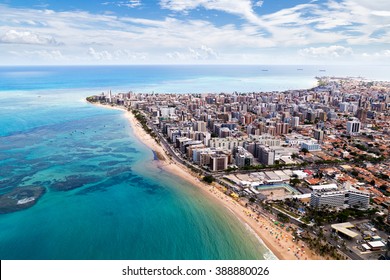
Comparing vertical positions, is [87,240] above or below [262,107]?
below

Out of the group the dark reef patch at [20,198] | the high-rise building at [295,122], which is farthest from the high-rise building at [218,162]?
the high-rise building at [295,122]

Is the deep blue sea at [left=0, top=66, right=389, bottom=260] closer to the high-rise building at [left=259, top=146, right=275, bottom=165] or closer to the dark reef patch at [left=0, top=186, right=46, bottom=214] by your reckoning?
the dark reef patch at [left=0, top=186, right=46, bottom=214]

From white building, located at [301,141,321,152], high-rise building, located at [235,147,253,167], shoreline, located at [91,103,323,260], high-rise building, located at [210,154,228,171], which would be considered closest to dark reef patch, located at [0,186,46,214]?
shoreline, located at [91,103,323,260]

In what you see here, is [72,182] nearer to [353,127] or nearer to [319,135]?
[319,135]

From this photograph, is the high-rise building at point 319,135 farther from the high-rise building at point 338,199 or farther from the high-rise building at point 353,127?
the high-rise building at point 338,199

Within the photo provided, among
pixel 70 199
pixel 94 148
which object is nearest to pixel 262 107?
pixel 94 148

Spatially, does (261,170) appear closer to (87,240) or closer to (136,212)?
(136,212)
